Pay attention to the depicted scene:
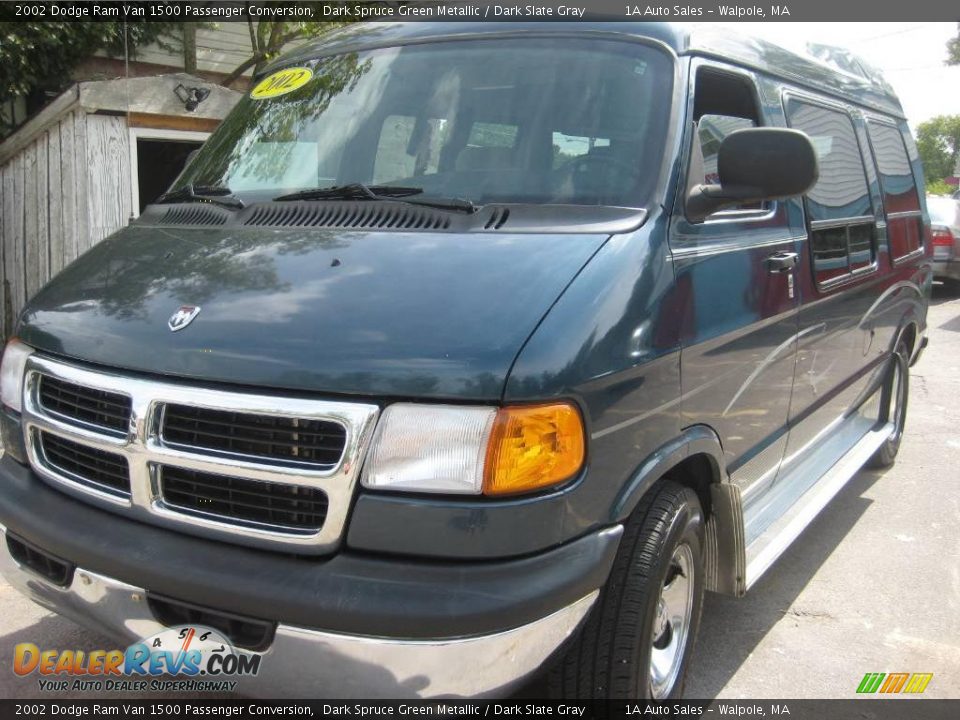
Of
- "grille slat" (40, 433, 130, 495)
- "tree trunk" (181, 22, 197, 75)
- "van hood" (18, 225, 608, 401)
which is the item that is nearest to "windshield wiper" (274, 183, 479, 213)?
"van hood" (18, 225, 608, 401)

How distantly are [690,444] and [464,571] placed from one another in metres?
0.94

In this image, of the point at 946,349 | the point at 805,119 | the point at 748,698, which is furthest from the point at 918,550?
the point at 946,349

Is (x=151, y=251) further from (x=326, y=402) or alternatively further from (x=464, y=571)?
(x=464, y=571)

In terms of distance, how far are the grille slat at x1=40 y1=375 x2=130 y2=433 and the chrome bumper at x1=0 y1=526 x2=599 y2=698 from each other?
0.48 m

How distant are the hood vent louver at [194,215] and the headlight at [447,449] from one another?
4.49ft

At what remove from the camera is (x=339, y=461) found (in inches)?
85.2

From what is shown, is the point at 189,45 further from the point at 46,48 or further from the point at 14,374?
the point at 14,374

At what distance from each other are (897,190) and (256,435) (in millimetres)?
4531

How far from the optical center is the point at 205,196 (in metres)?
3.43

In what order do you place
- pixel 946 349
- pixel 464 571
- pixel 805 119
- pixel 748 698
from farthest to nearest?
Answer: 1. pixel 946 349
2. pixel 805 119
3. pixel 748 698
4. pixel 464 571

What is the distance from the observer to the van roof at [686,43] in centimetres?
314

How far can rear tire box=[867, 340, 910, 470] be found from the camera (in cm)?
567

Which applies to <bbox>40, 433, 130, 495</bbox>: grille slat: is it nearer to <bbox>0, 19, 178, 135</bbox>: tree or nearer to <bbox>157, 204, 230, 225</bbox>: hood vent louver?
<bbox>157, 204, 230, 225</bbox>: hood vent louver

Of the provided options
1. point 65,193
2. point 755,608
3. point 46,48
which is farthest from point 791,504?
point 46,48
